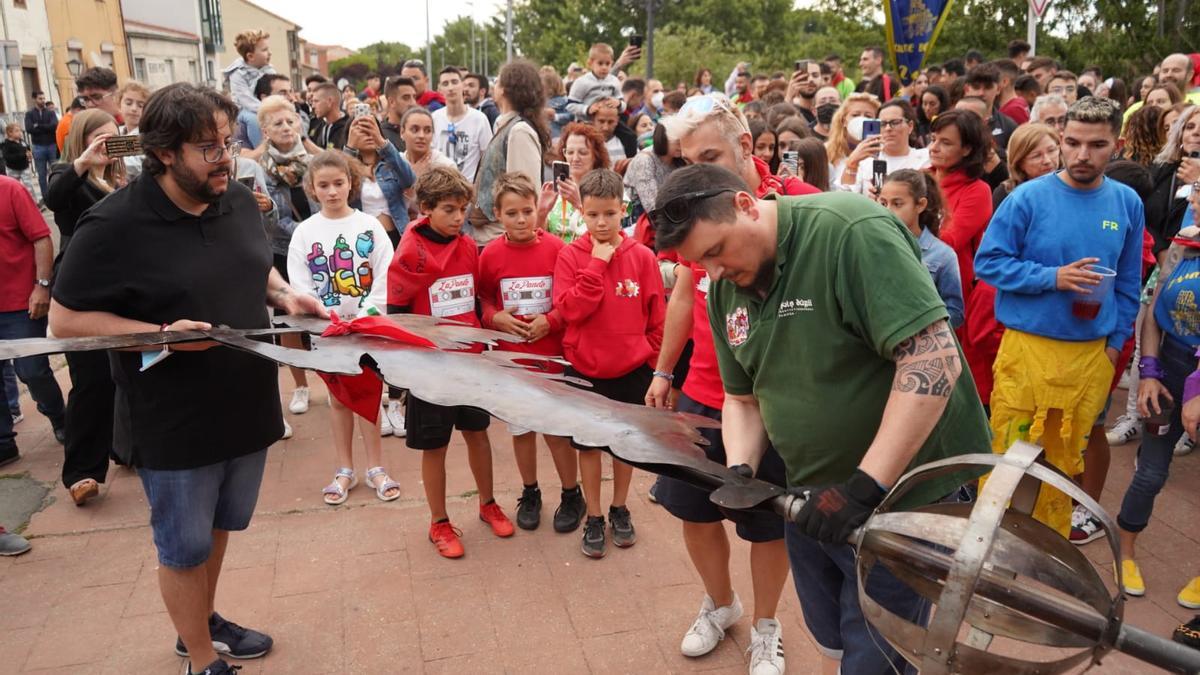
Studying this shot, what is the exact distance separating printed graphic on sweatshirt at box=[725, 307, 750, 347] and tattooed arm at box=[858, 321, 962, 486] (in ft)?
1.51

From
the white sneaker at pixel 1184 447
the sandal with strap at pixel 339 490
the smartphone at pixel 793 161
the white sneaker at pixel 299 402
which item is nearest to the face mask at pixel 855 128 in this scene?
the smartphone at pixel 793 161

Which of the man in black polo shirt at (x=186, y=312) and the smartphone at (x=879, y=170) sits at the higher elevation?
the smartphone at (x=879, y=170)

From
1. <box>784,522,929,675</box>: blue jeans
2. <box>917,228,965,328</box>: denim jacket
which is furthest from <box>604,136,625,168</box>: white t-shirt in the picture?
<box>784,522,929,675</box>: blue jeans

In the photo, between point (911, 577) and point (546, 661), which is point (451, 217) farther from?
point (911, 577)

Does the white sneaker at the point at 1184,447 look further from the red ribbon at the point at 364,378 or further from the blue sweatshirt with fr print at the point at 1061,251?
the red ribbon at the point at 364,378

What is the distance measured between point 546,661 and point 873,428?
1830 mm

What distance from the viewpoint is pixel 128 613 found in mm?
3758

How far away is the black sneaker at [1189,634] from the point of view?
330 cm

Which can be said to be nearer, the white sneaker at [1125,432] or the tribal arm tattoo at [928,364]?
Result: the tribal arm tattoo at [928,364]

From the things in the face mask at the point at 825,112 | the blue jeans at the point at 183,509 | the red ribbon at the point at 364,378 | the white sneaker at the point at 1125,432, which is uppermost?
the face mask at the point at 825,112

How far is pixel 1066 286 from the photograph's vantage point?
3.49m

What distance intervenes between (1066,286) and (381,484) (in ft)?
11.8

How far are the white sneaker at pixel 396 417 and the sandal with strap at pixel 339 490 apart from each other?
82 centimetres

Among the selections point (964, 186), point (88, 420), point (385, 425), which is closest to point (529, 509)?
point (385, 425)
